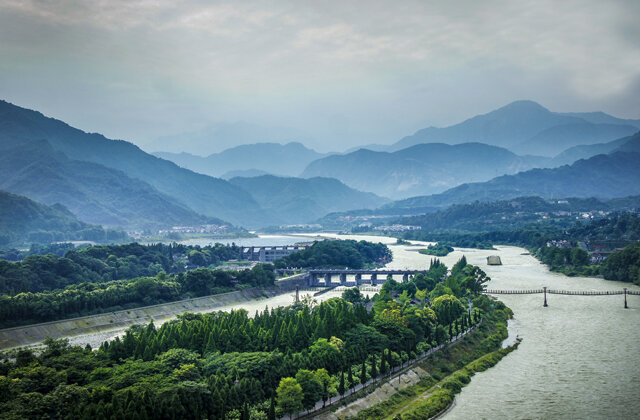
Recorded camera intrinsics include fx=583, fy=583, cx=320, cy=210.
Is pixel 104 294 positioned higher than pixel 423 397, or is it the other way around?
pixel 104 294

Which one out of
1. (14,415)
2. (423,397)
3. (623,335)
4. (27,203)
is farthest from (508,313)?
(27,203)

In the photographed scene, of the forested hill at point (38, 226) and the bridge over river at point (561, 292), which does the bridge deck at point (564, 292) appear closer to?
the bridge over river at point (561, 292)

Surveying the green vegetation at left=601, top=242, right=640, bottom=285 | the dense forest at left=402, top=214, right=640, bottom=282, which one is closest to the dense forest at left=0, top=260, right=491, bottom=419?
the green vegetation at left=601, top=242, right=640, bottom=285

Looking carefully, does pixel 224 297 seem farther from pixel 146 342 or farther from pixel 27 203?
pixel 27 203

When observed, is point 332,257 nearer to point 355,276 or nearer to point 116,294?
point 355,276

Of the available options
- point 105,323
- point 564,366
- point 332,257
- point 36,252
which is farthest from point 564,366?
point 36,252

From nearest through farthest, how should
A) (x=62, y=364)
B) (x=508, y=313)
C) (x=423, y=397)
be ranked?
(x=62, y=364)
(x=423, y=397)
(x=508, y=313)

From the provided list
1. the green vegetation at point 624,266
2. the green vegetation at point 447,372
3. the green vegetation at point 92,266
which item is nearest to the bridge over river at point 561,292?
the green vegetation at point 624,266
